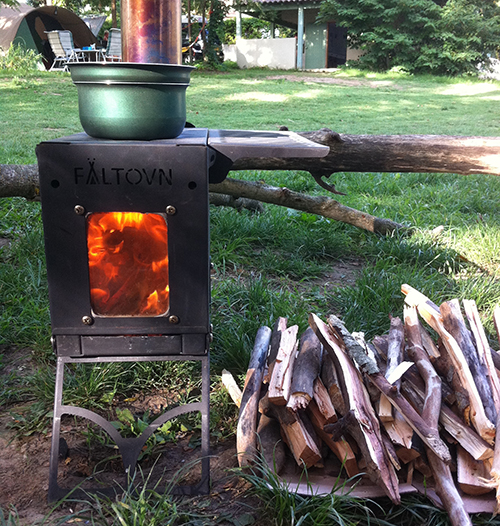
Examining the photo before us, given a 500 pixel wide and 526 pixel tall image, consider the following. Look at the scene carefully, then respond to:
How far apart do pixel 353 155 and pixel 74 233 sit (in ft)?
8.67

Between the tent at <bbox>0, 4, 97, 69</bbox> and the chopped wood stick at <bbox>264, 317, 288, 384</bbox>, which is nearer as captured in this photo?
the chopped wood stick at <bbox>264, 317, 288, 384</bbox>

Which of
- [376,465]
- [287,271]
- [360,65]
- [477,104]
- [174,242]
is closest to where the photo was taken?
[376,465]

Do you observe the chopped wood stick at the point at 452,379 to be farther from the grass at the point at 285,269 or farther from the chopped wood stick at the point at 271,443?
the chopped wood stick at the point at 271,443

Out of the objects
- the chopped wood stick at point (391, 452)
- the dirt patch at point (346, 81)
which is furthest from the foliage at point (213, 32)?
the chopped wood stick at point (391, 452)

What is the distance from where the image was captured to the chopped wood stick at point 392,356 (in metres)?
1.98

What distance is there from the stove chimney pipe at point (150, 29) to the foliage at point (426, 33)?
63.7 ft

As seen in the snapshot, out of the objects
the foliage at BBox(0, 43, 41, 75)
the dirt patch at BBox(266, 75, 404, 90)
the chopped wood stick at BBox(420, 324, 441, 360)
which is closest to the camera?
the chopped wood stick at BBox(420, 324, 441, 360)

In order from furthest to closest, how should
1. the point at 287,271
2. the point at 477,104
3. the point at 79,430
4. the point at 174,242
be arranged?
the point at 477,104, the point at 287,271, the point at 79,430, the point at 174,242

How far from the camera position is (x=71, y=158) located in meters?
1.85

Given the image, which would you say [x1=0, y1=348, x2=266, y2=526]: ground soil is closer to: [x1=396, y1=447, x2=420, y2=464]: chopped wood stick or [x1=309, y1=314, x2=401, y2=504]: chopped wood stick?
[x1=309, y1=314, x2=401, y2=504]: chopped wood stick

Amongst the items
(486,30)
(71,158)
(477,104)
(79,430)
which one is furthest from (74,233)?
(486,30)

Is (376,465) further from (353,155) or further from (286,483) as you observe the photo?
(353,155)

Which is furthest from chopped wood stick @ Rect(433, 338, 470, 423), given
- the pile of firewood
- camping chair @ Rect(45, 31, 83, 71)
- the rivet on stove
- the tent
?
the tent

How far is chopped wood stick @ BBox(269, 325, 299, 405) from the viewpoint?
2.00 meters
